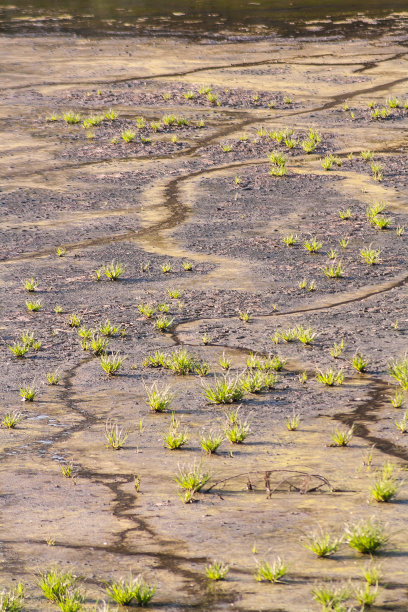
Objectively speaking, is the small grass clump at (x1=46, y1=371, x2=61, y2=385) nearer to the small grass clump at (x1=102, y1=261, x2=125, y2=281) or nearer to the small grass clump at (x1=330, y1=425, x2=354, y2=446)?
the small grass clump at (x1=330, y1=425, x2=354, y2=446)

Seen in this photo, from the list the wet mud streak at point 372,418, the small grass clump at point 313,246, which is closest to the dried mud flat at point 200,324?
the wet mud streak at point 372,418

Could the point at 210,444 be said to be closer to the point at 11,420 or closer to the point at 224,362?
the point at 11,420

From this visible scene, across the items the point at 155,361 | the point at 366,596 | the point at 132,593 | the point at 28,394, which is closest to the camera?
the point at 366,596

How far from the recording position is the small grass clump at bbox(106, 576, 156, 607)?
3.39 meters

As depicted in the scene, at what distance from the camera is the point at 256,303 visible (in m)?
7.76

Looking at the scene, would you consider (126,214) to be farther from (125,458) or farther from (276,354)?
(125,458)

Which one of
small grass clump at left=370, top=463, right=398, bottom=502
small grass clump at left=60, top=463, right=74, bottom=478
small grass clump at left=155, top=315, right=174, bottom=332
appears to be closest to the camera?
small grass clump at left=370, top=463, right=398, bottom=502

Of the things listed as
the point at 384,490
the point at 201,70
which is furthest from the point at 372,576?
the point at 201,70

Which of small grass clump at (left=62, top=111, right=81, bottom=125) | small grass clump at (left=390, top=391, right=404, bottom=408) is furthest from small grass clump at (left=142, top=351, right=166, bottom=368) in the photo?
small grass clump at (left=62, top=111, right=81, bottom=125)

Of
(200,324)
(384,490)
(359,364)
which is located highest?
(384,490)

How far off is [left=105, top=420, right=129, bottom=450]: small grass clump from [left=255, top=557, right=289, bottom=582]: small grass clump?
1626 millimetres

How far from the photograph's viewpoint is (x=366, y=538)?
11.9 feet

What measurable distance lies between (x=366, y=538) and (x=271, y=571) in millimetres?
425

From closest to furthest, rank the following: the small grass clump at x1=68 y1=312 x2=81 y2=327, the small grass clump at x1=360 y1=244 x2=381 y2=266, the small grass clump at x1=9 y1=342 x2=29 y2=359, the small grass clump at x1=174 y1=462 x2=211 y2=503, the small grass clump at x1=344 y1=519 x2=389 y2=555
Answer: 1. the small grass clump at x1=344 y1=519 x2=389 y2=555
2. the small grass clump at x1=174 y1=462 x2=211 y2=503
3. the small grass clump at x1=9 y1=342 x2=29 y2=359
4. the small grass clump at x1=68 y1=312 x2=81 y2=327
5. the small grass clump at x1=360 y1=244 x2=381 y2=266
